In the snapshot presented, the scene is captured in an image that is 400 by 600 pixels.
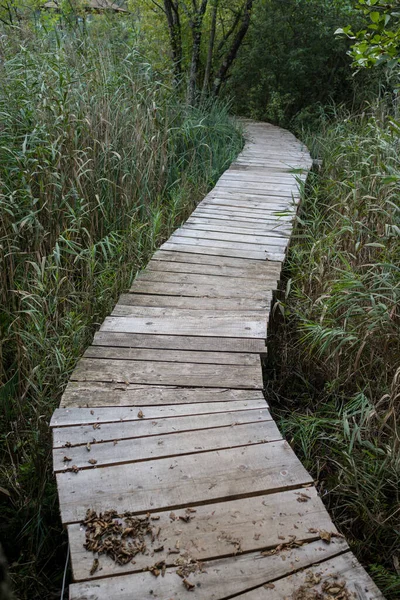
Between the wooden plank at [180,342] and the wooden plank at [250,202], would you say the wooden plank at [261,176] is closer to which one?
the wooden plank at [250,202]

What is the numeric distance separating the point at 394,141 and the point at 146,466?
320cm

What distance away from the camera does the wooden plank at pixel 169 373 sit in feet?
7.51

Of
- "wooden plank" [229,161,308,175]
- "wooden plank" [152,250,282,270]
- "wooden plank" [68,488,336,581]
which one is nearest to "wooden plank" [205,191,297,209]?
"wooden plank" [229,161,308,175]

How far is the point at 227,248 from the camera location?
Answer: 3.77 metres

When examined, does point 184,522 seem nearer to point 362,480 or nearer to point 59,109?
point 362,480

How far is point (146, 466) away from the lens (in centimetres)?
181

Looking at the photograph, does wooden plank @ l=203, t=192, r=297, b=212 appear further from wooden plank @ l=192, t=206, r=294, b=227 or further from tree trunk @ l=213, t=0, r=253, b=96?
tree trunk @ l=213, t=0, r=253, b=96

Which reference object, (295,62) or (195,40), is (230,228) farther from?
(295,62)

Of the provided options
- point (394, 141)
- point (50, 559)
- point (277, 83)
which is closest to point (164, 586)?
point (50, 559)

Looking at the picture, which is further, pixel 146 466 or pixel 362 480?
pixel 362 480

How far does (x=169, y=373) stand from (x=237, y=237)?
5.99 ft

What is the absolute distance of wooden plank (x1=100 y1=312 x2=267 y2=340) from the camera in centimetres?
267

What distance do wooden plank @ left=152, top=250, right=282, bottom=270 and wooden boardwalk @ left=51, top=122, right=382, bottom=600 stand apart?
21cm

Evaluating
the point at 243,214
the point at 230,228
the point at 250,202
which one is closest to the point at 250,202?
the point at 250,202
